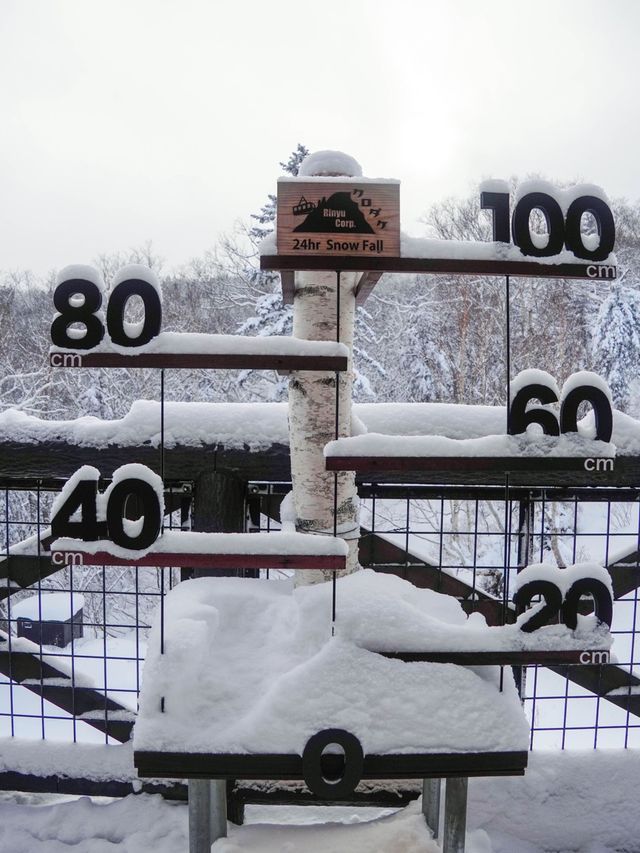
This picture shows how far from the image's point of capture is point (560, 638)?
1718mm

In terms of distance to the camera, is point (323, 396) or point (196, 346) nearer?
point (196, 346)

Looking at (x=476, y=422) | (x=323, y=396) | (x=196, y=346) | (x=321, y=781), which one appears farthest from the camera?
(x=476, y=422)

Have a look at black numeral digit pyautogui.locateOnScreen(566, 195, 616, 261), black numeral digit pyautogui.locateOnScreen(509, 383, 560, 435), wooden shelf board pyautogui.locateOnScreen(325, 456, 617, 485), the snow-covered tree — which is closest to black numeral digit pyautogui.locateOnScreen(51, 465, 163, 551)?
wooden shelf board pyautogui.locateOnScreen(325, 456, 617, 485)

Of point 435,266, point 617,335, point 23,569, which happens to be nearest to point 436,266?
point 435,266

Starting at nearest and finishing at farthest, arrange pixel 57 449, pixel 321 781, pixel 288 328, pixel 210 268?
pixel 321 781
pixel 57 449
pixel 288 328
pixel 210 268

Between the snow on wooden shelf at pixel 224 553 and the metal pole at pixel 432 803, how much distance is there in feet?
3.48

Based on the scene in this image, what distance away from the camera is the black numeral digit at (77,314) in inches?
63.6

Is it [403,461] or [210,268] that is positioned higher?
[210,268]

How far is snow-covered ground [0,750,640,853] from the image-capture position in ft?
8.18

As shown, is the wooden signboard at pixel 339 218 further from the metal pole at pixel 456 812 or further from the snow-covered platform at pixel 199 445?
the metal pole at pixel 456 812

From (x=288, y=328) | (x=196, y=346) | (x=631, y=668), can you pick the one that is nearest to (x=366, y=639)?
(x=196, y=346)

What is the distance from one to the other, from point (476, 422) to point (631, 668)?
146cm

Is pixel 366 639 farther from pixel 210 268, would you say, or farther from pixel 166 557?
pixel 210 268

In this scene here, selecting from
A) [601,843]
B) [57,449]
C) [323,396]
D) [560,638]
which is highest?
[323,396]
